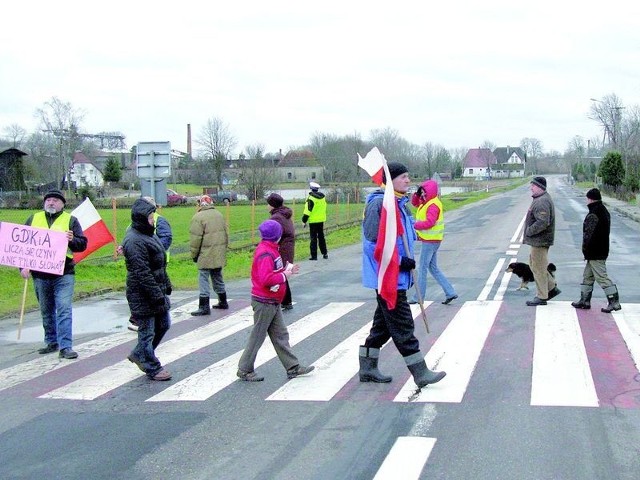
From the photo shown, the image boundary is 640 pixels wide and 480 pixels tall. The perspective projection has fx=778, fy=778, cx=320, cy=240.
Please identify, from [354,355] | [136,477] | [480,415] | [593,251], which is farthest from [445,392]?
[593,251]

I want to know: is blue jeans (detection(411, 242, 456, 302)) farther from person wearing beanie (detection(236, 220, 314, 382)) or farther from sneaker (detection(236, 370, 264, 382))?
sneaker (detection(236, 370, 264, 382))

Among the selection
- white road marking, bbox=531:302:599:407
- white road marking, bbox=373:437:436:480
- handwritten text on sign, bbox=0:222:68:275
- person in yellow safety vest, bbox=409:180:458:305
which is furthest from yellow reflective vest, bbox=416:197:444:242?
white road marking, bbox=373:437:436:480

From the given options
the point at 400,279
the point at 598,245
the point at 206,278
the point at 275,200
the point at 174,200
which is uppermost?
the point at 275,200

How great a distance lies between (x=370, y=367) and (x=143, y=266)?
8.00 feet

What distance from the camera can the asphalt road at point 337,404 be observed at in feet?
17.4

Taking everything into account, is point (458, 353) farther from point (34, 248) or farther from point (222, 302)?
point (34, 248)

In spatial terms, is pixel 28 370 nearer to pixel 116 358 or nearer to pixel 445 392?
pixel 116 358

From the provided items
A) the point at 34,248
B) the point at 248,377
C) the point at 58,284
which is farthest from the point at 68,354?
the point at 248,377

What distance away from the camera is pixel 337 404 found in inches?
263

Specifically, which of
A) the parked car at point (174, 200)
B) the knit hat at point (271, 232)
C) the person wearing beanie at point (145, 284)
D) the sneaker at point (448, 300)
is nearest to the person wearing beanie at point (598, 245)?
the sneaker at point (448, 300)

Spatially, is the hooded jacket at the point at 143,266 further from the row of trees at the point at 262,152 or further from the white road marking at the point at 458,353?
the row of trees at the point at 262,152

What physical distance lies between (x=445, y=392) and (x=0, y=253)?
5.84 m

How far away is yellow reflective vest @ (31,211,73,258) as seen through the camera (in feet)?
30.0

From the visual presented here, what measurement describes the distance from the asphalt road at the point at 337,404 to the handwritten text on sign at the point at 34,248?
3.63 feet
